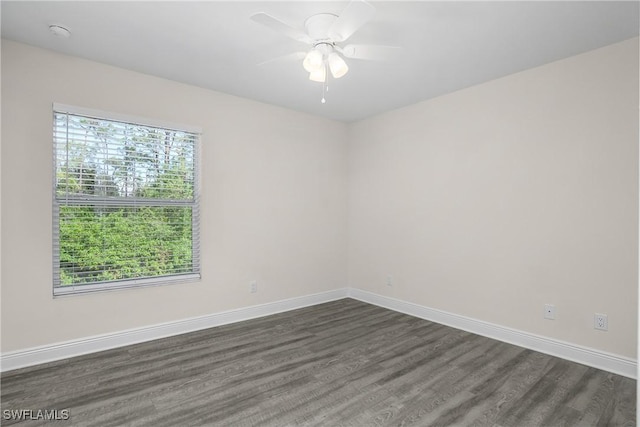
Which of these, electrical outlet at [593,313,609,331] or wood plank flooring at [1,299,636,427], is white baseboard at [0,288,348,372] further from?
electrical outlet at [593,313,609,331]

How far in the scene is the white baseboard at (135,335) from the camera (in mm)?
2604

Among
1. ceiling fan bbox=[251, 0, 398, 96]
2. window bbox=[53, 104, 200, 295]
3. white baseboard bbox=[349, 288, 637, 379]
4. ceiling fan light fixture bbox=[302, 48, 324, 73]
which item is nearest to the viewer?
ceiling fan bbox=[251, 0, 398, 96]

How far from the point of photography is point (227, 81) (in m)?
3.34

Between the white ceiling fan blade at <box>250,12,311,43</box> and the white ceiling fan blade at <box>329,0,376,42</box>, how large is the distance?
0.65ft

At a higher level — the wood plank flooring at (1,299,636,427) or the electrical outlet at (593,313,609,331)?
the electrical outlet at (593,313,609,331)

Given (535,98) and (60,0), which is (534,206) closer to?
(535,98)

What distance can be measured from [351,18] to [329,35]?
316 mm

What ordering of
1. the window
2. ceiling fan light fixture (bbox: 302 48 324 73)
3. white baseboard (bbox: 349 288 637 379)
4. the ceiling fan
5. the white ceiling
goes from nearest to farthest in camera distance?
the ceiling fan
the white ceiling
ceiling fan light fixture (bbox: 302 48 324 73)
white baseboard (bbox: 349 288 637 379)
the window

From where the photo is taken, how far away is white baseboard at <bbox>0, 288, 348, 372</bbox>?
2604mm

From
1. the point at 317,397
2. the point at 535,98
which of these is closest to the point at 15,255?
the point at 317,397

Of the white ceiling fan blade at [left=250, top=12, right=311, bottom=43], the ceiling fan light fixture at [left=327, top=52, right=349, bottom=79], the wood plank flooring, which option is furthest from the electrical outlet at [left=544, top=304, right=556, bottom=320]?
the white ceiling fan blade at [left=250, top=12, right=311, bottom=43]

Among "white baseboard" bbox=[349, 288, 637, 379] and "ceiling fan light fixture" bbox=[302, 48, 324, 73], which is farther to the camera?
"white baseboard" bbox=[349, 288, 637, 379]

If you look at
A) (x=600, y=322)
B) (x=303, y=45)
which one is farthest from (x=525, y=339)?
(x=303, y=45)

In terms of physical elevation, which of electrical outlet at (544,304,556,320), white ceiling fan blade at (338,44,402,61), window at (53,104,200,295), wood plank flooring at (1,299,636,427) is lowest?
wood plank flooring at (1,299,636,427)
